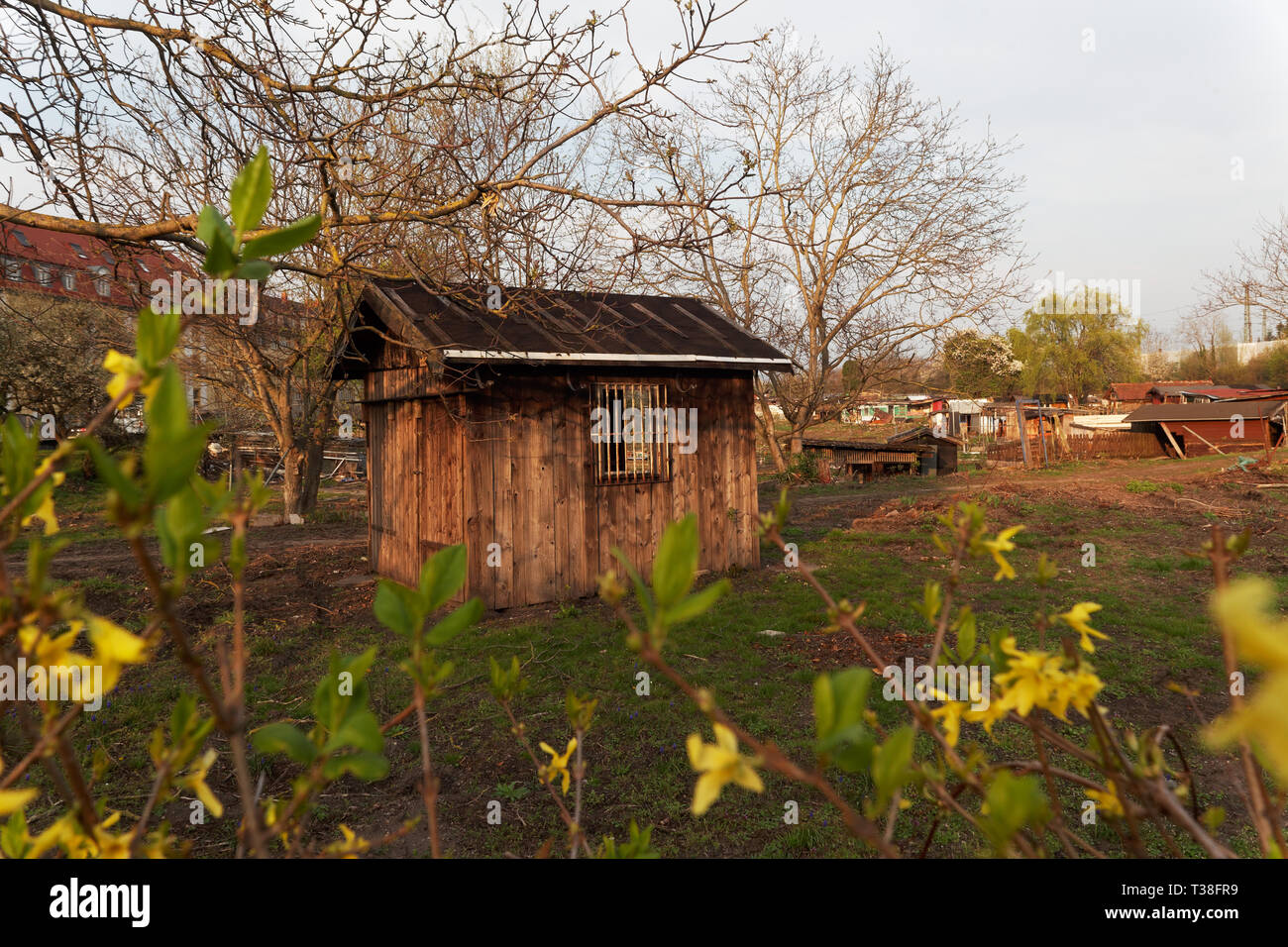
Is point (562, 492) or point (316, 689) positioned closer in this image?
point (316, 689)

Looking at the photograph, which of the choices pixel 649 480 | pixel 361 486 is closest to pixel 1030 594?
pixel 649 480

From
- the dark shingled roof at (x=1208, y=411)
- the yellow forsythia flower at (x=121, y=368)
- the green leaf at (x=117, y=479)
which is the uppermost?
the dark shingled roof at (x=1208, y=411)

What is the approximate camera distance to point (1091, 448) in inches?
1024

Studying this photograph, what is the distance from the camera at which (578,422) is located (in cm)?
884

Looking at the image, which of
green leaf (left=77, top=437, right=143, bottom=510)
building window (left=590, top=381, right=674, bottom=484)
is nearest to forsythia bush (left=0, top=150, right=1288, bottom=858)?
green leaf (left=77, top=437, right=143, bottom=510)

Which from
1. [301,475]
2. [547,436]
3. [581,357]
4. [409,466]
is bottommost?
[301,475]

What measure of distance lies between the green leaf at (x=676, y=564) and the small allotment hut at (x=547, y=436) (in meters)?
6.64

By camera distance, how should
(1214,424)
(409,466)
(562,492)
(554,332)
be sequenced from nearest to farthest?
1. (554,332)
2. (562,492)
3. (409,466)
4. (1214,424)

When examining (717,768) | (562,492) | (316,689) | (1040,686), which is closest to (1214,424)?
(562,492)

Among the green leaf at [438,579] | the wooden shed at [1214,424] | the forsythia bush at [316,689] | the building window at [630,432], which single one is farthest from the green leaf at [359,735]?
the wooden shed at [1214,424]

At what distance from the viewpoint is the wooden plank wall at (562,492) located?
322 inches

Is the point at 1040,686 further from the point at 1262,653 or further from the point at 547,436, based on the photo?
the point at 547,436

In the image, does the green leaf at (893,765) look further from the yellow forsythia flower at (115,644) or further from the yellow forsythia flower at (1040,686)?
the yellow forsythia flower at (115,644)

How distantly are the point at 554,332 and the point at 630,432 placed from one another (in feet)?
5.52
